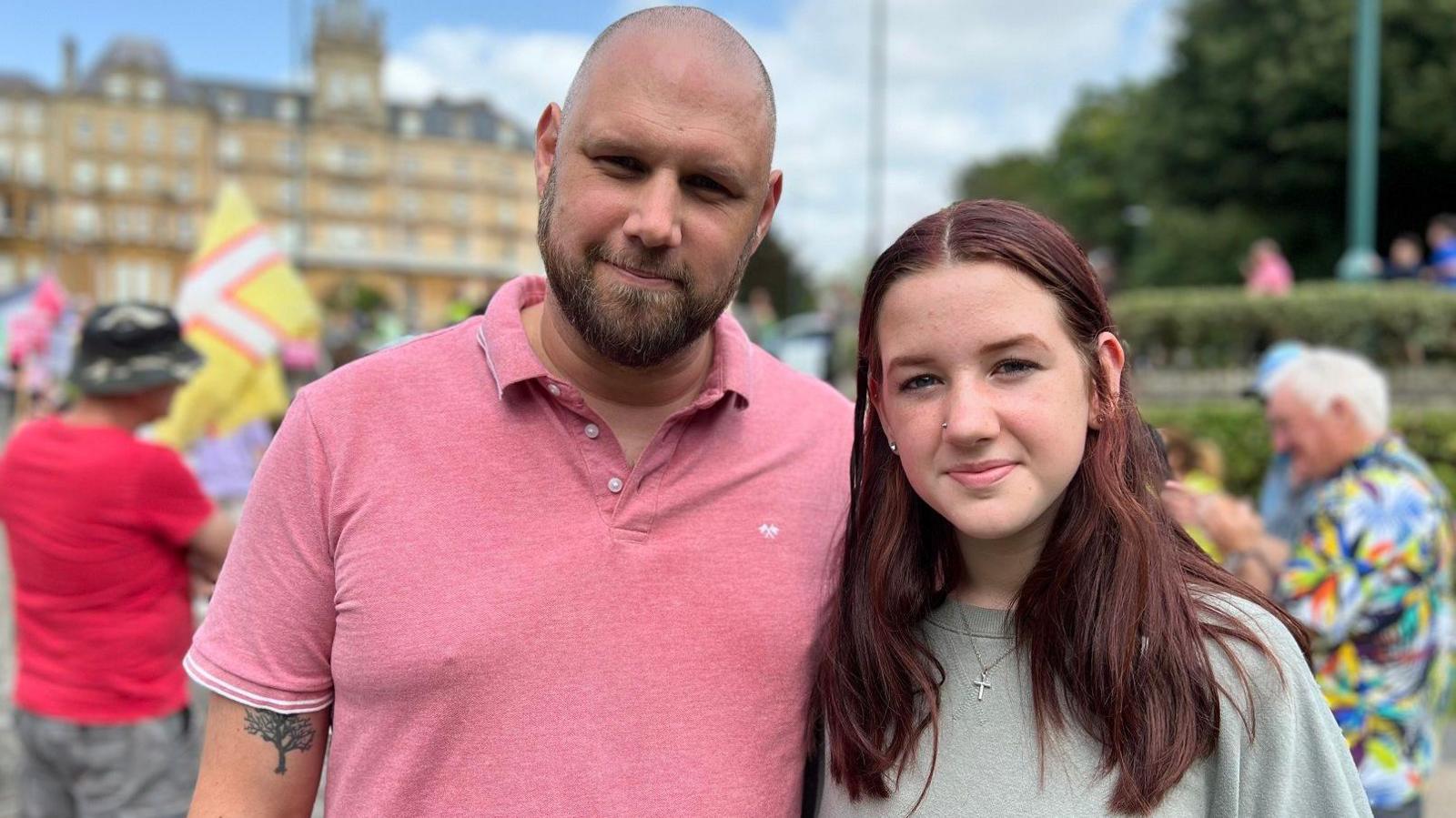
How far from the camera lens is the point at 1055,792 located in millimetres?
1719

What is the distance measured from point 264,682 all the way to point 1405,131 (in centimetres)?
2511

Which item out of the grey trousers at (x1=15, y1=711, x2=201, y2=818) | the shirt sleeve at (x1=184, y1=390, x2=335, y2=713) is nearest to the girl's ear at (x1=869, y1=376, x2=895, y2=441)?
the shirt sleeve at (x1=184, y1=390, x2=335, y2=713)

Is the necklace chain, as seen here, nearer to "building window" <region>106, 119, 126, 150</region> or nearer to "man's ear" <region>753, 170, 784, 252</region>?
"man's ear" <region>753, 170, 784, 252</region>

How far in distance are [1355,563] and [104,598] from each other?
3.77 m

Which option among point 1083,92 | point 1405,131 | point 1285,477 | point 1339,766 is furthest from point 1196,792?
point 1083,92

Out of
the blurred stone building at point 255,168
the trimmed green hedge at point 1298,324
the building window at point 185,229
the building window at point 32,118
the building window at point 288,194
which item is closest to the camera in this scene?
the trimmed green hedge at point 1298,324

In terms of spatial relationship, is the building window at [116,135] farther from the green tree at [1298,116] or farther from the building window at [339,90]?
the green tree at [1298,116]

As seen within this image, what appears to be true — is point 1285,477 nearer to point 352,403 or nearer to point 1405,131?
point 352,403

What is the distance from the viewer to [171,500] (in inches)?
144

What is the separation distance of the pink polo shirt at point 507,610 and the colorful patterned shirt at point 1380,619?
209 centimetres

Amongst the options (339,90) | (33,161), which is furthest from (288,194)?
(33,161)

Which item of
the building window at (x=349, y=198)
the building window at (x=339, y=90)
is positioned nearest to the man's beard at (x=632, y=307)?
the building window at (x=339, y=90)

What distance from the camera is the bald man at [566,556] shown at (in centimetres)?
180

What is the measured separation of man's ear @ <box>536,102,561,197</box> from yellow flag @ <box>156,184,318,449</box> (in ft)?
14.2
